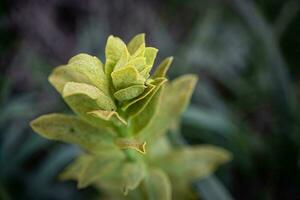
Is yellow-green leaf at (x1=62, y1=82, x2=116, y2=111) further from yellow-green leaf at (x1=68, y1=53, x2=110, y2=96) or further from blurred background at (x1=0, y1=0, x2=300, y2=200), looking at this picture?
blurred background at (x1=0, y1=0, x2=300, y2=200)

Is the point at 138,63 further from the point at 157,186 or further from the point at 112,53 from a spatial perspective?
the point at 157,186

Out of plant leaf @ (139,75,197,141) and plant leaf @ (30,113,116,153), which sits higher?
plant leaf @ (139,75,197,141)

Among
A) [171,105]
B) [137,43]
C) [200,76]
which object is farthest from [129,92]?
[200,76]

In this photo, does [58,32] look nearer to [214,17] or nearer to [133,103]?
[214,17]

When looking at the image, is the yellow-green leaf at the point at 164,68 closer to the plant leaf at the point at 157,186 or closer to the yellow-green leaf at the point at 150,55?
the yellow-green leaf at the point at 150,55

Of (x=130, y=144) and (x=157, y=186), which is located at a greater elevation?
(x=130, y=144)

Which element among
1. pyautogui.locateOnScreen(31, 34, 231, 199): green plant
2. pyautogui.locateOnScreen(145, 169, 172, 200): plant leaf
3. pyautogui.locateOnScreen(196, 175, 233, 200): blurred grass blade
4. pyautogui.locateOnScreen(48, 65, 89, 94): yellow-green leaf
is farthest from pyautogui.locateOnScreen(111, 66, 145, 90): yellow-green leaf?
pyautogui.locateOnScreen(196, 175, 233, 200): blurred grass blade
